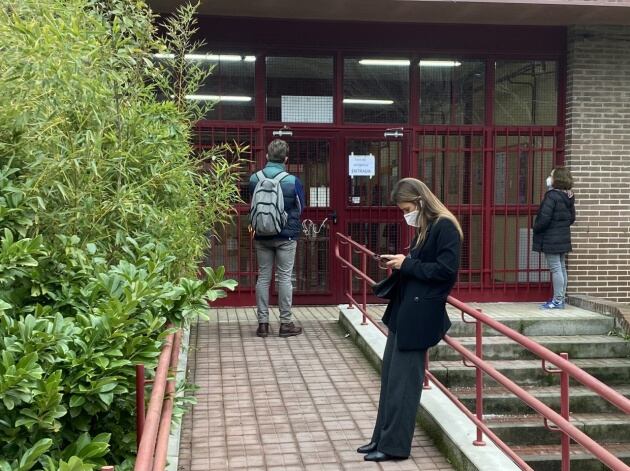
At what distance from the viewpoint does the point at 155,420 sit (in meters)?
2.00

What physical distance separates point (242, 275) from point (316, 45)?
10.0 feet

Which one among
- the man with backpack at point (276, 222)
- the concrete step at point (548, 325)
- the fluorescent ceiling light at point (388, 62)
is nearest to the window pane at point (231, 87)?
the fluorescent ceiling light at point (388, 62)

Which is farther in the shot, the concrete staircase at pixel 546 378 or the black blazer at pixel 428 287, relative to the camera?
the concrete staircase at pixel 546 378

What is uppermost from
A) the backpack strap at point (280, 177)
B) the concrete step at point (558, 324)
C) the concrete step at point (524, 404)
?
the backpack strap at point (280, 177)

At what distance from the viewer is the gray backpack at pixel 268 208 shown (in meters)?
6.03

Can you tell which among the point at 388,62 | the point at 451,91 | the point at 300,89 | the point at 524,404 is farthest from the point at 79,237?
the point at 451,91

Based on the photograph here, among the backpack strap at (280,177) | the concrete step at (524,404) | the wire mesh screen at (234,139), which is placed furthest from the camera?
the wire mesh screen at (234,139)

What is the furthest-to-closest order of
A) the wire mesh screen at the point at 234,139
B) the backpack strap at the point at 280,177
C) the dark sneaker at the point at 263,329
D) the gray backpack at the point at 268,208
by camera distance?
1. the wire mesh screen at the point at 234,139
2. the dark sneaker at the point at 263,329
3. the backpack strap at the point at 280,177
4. the gray backpack at the point at 268,208

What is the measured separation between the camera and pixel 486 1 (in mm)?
6824

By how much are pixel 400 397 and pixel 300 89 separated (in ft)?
16.6

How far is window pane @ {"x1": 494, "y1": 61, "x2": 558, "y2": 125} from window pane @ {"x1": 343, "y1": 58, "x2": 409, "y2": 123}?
128 cm

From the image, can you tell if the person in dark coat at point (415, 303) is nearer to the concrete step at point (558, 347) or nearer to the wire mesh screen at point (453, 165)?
the concrete step at point (558, 347)

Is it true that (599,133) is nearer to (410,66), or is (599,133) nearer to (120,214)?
(410,66)

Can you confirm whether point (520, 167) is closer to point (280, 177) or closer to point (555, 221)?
point (555, 221)
